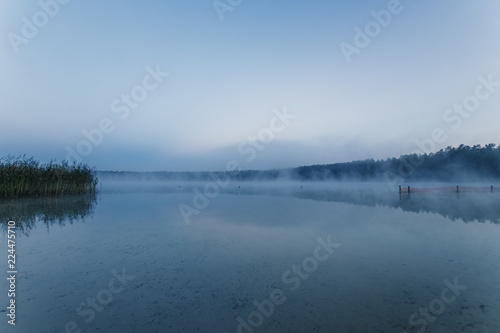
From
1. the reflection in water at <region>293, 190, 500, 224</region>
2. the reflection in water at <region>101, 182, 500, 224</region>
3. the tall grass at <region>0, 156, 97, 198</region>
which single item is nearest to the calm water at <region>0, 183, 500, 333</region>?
the reflection in water at <region>293, 190, 500, 224</region>

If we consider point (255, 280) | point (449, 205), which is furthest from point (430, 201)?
point (255, 280)

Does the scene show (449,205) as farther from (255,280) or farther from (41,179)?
(41,179)

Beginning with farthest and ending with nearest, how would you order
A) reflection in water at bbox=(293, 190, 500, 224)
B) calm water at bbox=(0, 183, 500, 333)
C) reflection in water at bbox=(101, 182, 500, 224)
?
1. reflection in water at bbox=(101, 182, 500, 224)
2. reflection in water at bbox=(293, 190, 500, 224)
3. calm water at bbox=(0, 183, 500, 333)

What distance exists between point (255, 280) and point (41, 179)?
2252 cm

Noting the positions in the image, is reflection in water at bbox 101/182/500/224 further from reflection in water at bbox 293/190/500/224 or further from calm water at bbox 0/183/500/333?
calm water at bbox 0/183/500/333

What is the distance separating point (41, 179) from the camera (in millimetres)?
19750

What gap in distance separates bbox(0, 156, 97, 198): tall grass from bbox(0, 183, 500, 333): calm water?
11.8 metres

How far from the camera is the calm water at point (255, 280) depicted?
3414 millimetres

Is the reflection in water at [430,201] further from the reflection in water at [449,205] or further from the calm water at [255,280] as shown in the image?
the calm water at [255,280]

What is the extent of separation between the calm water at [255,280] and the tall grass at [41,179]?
38.8 feet

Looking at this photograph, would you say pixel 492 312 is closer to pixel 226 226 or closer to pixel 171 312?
pixel 171 312

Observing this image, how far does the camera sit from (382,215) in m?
12.4

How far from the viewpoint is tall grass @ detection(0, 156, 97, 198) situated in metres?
17.0

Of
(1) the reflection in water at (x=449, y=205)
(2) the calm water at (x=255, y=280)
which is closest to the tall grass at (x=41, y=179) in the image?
(2) the calm water at (x=255, y=280)
